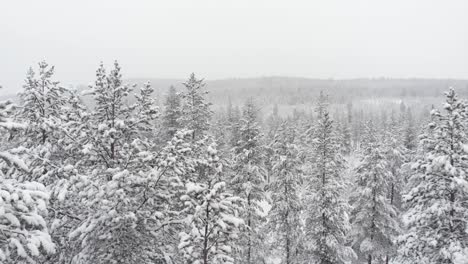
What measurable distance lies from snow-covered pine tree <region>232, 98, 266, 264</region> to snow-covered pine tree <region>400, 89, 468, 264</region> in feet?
29.8

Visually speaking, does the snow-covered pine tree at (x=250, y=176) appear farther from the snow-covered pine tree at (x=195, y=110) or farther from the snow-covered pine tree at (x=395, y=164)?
the snow-covered pine tree at (x=395, y=164)

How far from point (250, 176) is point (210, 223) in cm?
1330

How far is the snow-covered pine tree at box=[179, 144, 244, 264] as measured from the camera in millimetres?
8078

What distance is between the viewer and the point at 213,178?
8969 millimetres

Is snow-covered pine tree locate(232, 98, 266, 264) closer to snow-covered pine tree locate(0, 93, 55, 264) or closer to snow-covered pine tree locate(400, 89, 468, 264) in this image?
snow-covered pine tree locate(400, 89, 468, 264)

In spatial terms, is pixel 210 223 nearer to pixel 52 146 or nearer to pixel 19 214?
pixel 19 214

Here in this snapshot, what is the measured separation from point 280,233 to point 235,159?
579cm

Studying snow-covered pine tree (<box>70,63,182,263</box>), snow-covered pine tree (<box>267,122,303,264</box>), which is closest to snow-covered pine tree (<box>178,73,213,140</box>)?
snow-covered pine tree (<box>267,122,303,264</box>)

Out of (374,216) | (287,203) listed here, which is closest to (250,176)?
(287,203)

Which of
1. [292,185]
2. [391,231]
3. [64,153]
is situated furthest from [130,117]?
[391,231]

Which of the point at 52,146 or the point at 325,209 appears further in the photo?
the point at 325,209

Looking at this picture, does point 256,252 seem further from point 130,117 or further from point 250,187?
point 130,117

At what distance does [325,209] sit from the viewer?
19.8 meters

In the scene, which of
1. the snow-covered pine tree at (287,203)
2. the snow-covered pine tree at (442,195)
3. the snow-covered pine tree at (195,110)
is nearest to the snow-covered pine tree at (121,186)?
the snow-covered pine tree at (442,195)
